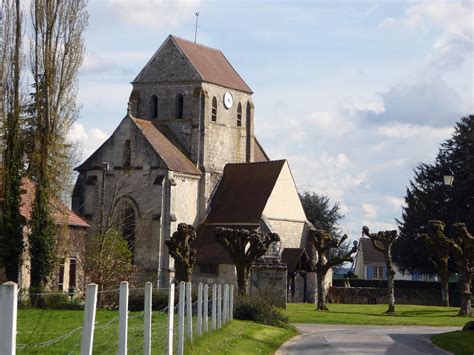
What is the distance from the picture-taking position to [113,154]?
2530 inches

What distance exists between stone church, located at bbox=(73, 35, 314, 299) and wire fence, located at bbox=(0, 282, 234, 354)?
26.0m

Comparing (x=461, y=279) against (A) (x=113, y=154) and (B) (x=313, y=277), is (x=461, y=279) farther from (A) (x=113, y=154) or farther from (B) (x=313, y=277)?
(A) (x=113, y=154)

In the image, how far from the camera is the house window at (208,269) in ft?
202

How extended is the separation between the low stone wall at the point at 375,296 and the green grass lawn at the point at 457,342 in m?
34.7

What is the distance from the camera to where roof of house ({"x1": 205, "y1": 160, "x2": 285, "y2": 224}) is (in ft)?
210

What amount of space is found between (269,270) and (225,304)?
19359 millimetres

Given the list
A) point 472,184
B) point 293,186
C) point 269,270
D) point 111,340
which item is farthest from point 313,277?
point 111,340

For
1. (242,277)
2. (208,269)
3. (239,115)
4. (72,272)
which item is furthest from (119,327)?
(239,115)

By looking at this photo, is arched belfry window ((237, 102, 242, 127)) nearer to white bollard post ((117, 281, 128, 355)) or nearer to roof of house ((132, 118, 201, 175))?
roof of house ((132, 118, 201, 175))

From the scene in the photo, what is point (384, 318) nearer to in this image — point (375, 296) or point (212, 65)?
point (375, 296)

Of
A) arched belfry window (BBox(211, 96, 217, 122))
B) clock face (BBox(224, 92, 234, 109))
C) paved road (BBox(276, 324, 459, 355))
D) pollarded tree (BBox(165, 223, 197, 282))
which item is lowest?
paved road (BBox(276, 324, 459, 355))

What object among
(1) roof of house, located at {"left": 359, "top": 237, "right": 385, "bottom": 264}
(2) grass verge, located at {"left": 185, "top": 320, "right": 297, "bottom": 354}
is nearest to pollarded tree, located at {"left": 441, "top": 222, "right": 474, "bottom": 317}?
(2) grass verge, located at {"left": 185, "top": 320, "right": 297, "bottom": 354}

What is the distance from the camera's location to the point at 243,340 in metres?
24.1

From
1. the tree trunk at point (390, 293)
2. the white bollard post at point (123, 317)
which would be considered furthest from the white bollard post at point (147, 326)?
the tree trunk at point (390, 293)
